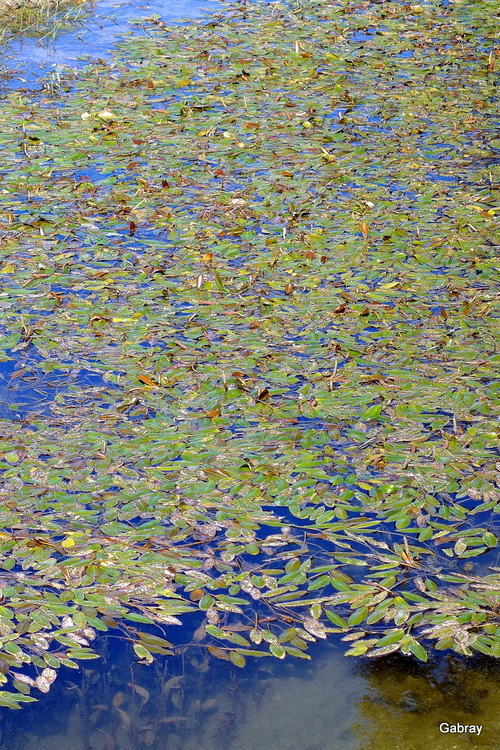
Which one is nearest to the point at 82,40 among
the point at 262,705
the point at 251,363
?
the point at 251,363

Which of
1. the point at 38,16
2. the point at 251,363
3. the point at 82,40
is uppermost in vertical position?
the point at 38,16

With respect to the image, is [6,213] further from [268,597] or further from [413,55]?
[413,55]

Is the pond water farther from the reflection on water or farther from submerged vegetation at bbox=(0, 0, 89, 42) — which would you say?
the reflection on water

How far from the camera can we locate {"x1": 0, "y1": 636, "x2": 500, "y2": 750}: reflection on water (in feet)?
8.72

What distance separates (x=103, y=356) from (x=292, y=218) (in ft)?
6.39

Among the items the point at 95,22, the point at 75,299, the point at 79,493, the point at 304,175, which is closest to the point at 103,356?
the point at 75,299

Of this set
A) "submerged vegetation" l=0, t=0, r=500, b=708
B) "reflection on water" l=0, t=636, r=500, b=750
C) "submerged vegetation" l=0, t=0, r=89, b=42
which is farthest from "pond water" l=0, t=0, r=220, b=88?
"reflection on water" l=0, t=636, r=500, b=750

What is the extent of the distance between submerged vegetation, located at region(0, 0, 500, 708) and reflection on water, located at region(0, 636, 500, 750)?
2.8 inches

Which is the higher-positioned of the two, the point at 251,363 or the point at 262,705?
the point at 251,363

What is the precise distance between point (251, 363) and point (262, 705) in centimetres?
196

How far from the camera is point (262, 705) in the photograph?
276cm

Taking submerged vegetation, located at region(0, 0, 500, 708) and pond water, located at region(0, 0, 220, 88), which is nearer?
submerged vegetation, located at region(0, 0, 500, 708)

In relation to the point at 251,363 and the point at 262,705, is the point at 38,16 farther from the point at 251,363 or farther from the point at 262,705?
the point at 262,705

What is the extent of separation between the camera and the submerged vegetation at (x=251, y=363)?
3074 mm
